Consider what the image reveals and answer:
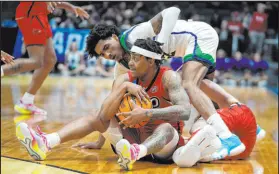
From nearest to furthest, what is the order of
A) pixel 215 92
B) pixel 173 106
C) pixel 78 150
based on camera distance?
pixel 173 106 < pixel 78 150 < pixel 215 92

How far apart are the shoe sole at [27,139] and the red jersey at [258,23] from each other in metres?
11.8

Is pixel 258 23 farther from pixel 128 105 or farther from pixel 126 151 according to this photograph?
pixel 126 151

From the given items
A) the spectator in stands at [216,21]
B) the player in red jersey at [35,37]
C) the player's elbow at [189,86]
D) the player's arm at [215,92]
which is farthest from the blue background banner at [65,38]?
the player's elbow at [189,86]

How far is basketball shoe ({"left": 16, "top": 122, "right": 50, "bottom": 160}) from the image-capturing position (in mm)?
4340

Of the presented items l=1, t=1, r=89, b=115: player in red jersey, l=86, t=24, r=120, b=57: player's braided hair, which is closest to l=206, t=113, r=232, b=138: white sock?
l=86, t=24, r=120, b=57: player's braided hair

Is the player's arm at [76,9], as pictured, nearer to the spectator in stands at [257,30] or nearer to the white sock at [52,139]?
the white sock at [52,139]

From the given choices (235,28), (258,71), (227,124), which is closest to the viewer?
(227,124)

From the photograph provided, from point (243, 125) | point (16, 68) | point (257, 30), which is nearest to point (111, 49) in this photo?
point (243, 125)

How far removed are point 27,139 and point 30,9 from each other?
10.3 feet

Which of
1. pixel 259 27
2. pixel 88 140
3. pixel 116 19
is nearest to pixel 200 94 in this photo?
pixel 88 140

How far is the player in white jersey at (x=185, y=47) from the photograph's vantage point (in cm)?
495

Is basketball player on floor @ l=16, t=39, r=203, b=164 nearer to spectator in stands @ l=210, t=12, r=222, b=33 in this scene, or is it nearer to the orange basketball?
the orange basketball

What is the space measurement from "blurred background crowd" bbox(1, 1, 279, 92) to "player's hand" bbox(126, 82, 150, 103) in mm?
9797

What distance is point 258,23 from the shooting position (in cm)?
1555
